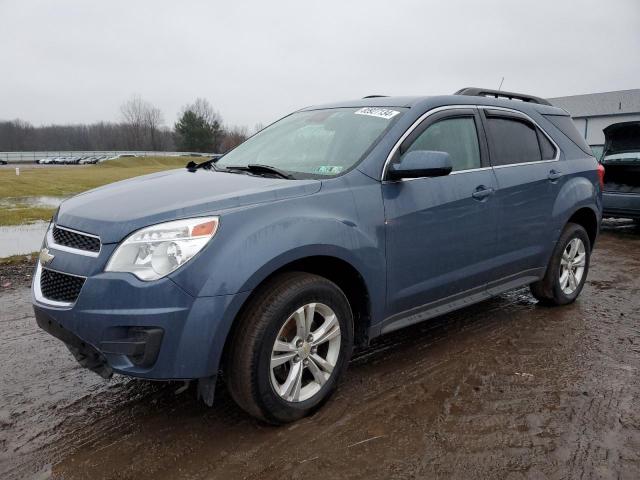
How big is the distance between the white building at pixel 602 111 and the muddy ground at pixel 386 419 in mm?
42442

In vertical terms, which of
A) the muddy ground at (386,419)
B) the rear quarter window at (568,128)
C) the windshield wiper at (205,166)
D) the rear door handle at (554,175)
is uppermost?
the rear quarter window at (568,128)

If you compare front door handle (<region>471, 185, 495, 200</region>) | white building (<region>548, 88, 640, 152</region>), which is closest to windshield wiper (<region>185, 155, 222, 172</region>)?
front door handle (<region>471, 185, 495, 200</region>)

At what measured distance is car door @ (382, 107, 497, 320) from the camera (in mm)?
3223

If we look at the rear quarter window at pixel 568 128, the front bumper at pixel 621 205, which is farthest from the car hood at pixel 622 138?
the rear quarter window at pixel 568 128

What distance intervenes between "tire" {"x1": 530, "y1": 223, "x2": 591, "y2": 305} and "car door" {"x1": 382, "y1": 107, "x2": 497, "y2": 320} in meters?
1.13

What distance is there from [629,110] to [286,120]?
4533cm

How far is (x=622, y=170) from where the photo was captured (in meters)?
9.18

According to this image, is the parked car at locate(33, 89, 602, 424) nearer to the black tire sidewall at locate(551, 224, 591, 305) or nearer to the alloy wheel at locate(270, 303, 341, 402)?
the alloy wheel at locate(270, 303, 341, 402)

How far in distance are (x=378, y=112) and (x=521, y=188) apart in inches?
53.0

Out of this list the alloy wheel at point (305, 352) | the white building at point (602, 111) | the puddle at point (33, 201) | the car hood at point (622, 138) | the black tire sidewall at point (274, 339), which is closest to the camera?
the black tire sidewall at point (274, 339)

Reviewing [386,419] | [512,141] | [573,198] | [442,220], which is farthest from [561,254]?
[386,419]

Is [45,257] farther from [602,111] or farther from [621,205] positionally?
[602,111]

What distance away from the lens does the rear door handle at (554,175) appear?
4.41 m

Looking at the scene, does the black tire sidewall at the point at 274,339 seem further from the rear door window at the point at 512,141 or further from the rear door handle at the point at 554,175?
the rear door handle at the point at 554,175
